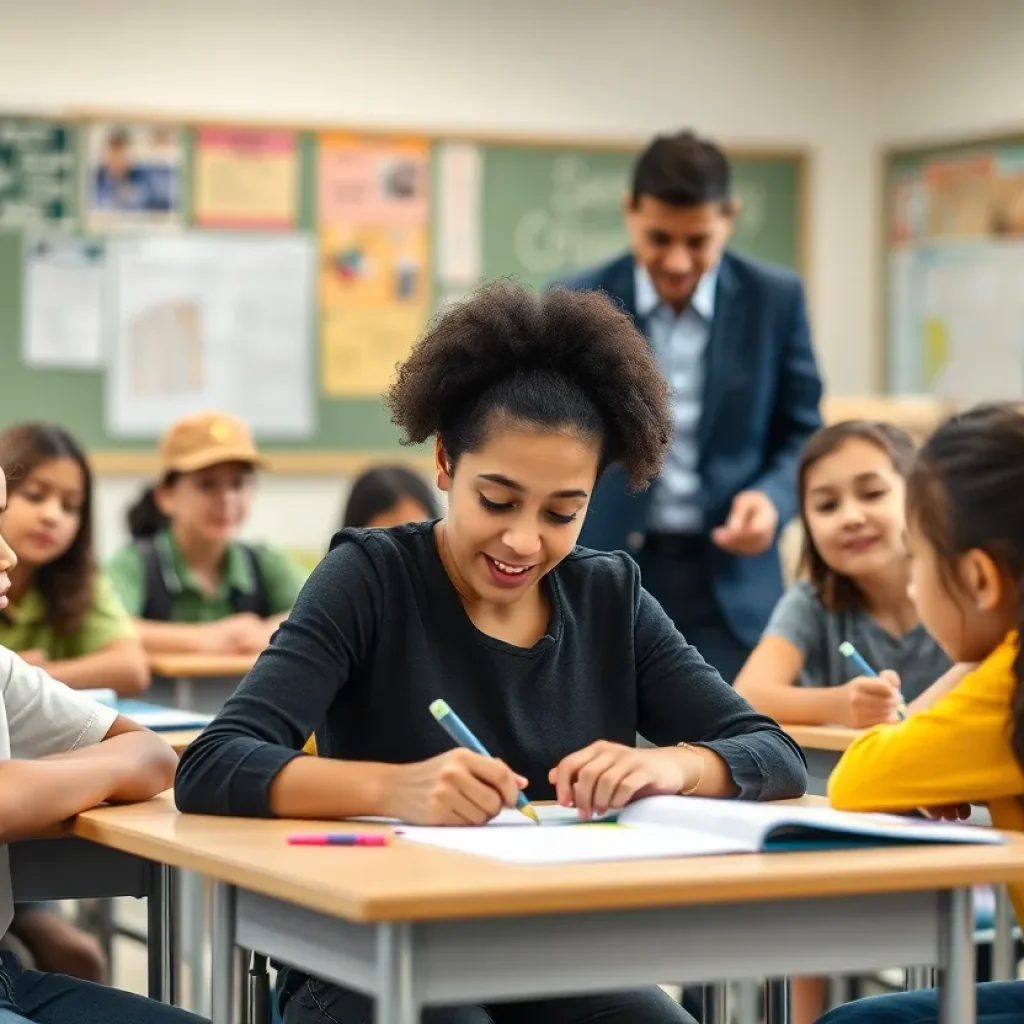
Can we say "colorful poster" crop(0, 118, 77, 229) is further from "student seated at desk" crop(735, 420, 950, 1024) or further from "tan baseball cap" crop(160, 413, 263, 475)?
"student seated at desk" crop(735, 420, 950, 1024)

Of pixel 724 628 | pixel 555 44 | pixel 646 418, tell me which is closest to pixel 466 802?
pixel 646 418

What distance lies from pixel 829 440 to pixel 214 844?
1.92 meters

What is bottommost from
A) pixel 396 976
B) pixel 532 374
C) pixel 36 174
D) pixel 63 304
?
pixel 396 976

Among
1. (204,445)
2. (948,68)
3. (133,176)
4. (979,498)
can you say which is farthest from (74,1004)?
(948,68)

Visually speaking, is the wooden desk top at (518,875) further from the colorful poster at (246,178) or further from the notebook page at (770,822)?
the colorful poster at (246,178)

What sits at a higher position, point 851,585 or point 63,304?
point 63,304

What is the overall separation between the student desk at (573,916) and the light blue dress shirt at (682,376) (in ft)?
7.12

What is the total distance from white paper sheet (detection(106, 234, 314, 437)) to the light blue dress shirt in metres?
2.47

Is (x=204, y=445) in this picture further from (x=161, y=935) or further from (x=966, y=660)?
(x=966, y=660)

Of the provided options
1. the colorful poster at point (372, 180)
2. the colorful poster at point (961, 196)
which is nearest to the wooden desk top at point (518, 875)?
the colorful poster at point (372, 180)

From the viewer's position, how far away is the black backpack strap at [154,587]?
15.4 feet

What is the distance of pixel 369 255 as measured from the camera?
249 inches

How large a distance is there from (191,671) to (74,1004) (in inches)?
79.3

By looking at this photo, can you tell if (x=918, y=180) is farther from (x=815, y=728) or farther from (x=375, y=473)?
(x=815, y=728)
